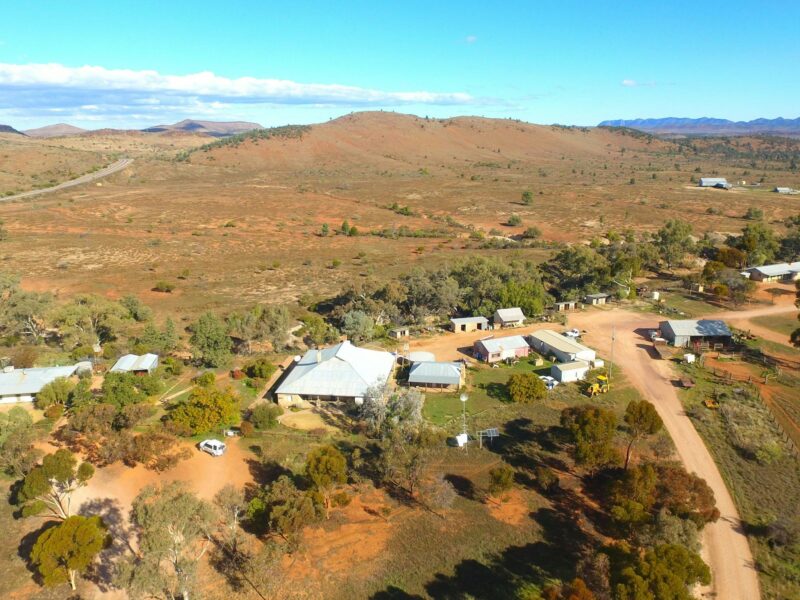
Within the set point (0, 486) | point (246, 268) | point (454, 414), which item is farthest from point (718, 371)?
point (246, 268)

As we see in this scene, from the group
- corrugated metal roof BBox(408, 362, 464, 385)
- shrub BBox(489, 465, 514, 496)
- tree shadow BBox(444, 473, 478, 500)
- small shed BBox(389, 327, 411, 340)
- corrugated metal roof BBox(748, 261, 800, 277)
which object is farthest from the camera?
corrugated metal roof BBox(748, 261, 800, 277)

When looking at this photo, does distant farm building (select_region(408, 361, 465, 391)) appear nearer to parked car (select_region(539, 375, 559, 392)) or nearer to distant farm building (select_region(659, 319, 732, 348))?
parked car (select_region(539, 375, 559, 392))

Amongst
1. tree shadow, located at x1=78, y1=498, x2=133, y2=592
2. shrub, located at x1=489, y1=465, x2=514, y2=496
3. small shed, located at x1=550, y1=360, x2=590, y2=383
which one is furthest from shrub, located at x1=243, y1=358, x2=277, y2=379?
small shed, located at x1=550, y1=360, x2=590, y2=383

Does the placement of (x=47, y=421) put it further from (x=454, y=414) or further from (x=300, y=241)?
(x=300, y=241)

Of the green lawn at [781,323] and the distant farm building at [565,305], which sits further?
the distant farm building at [565,305]

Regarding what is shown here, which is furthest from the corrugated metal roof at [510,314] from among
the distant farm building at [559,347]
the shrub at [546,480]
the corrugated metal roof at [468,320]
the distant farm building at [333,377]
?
the shrub at [546,480]

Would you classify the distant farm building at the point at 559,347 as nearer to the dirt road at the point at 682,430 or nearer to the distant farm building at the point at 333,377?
the dirt road at the point at 682,430
